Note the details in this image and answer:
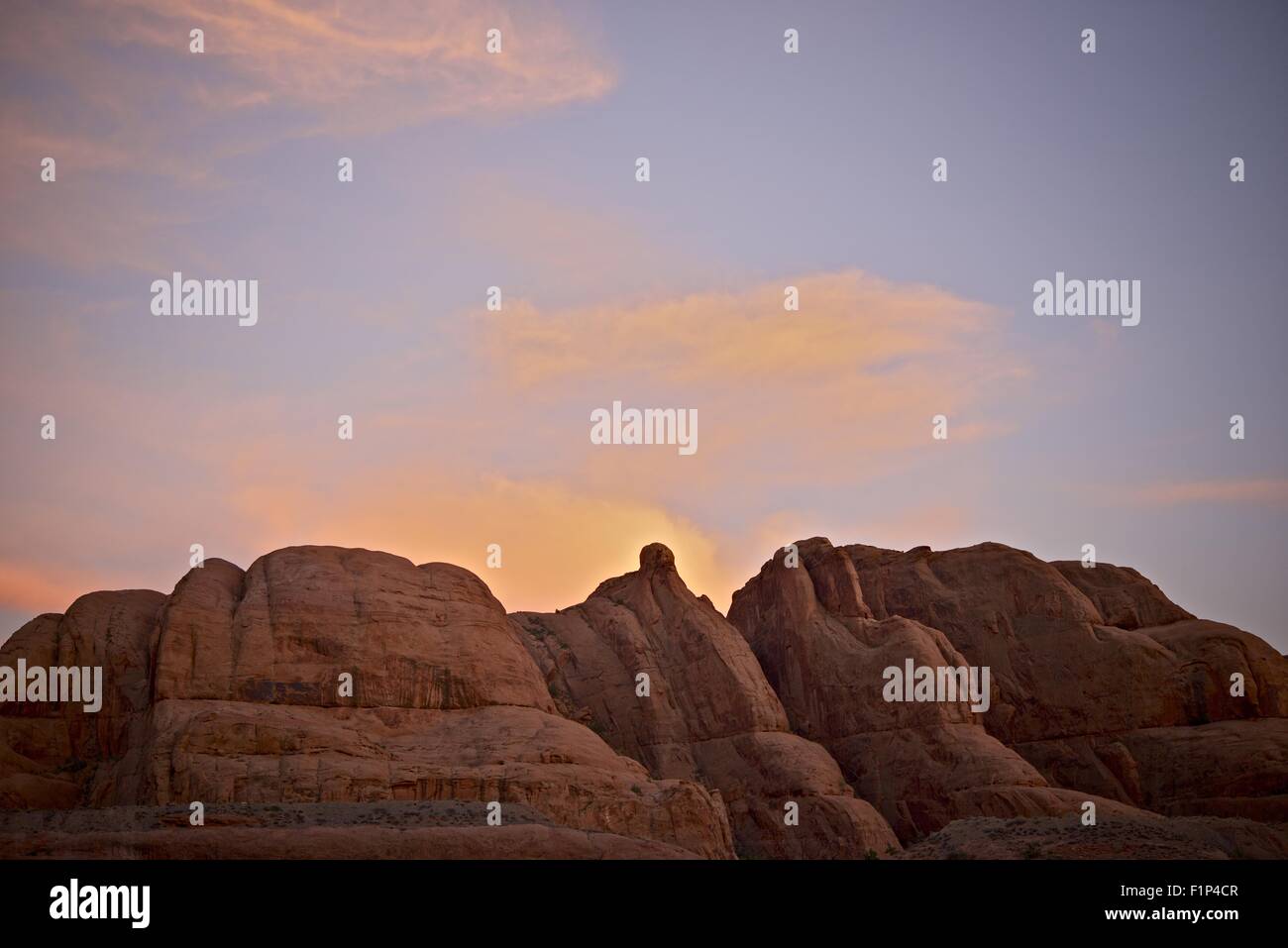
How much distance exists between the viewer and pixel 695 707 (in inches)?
2729

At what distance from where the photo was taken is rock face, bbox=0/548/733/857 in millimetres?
49500

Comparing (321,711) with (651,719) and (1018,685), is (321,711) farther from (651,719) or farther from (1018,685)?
(1018,685)

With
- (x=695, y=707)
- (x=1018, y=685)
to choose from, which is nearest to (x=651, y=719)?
(x=695, y=707)

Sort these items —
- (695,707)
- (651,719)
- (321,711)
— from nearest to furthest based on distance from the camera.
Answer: (321,711), (651,719), (695,707)

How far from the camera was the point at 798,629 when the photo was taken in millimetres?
74375

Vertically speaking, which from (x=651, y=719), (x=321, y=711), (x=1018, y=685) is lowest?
(x=651, y=719)

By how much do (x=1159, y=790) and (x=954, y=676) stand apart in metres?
10.7

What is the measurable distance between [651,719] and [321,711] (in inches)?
739

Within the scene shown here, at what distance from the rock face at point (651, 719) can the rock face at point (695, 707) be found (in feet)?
0.50

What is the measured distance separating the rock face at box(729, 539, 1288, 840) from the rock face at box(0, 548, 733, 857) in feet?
52.4

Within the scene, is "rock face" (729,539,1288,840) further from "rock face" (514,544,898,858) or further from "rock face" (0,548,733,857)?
"rock face" (0,548,733,857)
